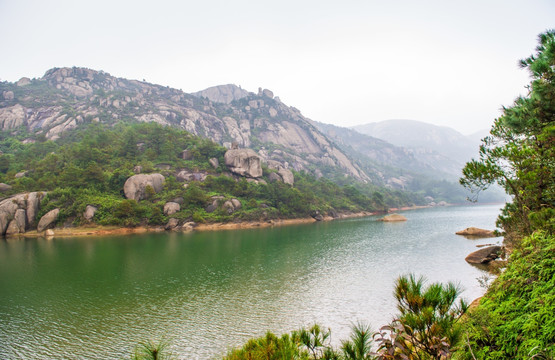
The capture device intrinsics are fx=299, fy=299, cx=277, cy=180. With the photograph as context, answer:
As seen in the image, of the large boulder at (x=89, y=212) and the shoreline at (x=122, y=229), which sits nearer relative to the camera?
the shoreline at (x=122, y=229)

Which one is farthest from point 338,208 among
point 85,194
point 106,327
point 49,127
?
point 49,127

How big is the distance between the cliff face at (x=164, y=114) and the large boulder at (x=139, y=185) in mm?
Answer: 44107

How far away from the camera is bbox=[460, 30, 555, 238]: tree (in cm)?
1116

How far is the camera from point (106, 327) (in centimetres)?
1251

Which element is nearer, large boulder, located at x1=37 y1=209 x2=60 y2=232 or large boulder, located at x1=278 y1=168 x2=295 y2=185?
large boulder, located at x1=37 y1=209 x2=60 y2=232

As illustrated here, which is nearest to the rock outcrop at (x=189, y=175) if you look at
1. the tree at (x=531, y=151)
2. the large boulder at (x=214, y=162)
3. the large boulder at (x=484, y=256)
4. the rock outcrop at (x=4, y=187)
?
the large boulder at (x=214, y=162)

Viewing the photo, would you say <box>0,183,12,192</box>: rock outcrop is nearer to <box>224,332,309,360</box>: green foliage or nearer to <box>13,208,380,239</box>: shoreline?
<box>13,208,380,239</box>: shoreline

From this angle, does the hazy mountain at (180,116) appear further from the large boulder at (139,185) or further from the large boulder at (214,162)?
the large boulder at (139,185)

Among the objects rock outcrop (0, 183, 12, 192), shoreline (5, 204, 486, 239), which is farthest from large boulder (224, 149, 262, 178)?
rock outcrop (0, 183, 12, 192)

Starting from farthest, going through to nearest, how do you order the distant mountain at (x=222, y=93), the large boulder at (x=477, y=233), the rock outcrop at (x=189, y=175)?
the distant mountain at (x=222, y=93), the rock outcrop at (x=189, y=175), the large boulder at (x=477, y=233)

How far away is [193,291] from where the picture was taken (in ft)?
57.4

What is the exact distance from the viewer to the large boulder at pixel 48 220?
45562 mm

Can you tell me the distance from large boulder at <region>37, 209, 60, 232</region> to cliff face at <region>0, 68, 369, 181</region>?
4569 cm

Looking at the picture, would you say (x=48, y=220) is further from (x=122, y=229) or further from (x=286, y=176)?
(x=286, y=176)
